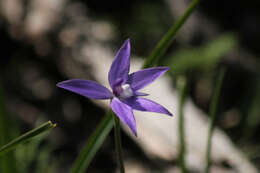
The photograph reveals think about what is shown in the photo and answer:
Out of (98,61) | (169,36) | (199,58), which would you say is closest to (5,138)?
(169,36)

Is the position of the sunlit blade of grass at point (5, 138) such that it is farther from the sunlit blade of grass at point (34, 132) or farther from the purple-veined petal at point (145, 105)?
the purple-veined petal at point (145, 105)

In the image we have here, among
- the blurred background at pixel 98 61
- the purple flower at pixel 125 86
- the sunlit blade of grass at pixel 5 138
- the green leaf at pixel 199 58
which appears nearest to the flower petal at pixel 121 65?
the purple flower at pixel 125 86

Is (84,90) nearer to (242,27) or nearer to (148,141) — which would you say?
(148,141)

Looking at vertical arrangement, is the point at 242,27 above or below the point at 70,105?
above

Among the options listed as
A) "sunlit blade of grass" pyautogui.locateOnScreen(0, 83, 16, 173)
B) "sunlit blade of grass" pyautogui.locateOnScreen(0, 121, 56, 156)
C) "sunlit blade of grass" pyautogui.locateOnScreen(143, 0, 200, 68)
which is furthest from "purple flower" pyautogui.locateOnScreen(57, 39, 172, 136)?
"sunlit blade of grass" pyautogui.locateOnScreen(0, 83, 16, 173)

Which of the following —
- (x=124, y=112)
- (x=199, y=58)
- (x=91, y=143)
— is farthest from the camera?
(x=199, y=58)

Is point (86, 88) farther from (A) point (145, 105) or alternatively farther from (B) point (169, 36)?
(B) point (169, 36)

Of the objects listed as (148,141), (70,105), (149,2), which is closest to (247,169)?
(148,141)
